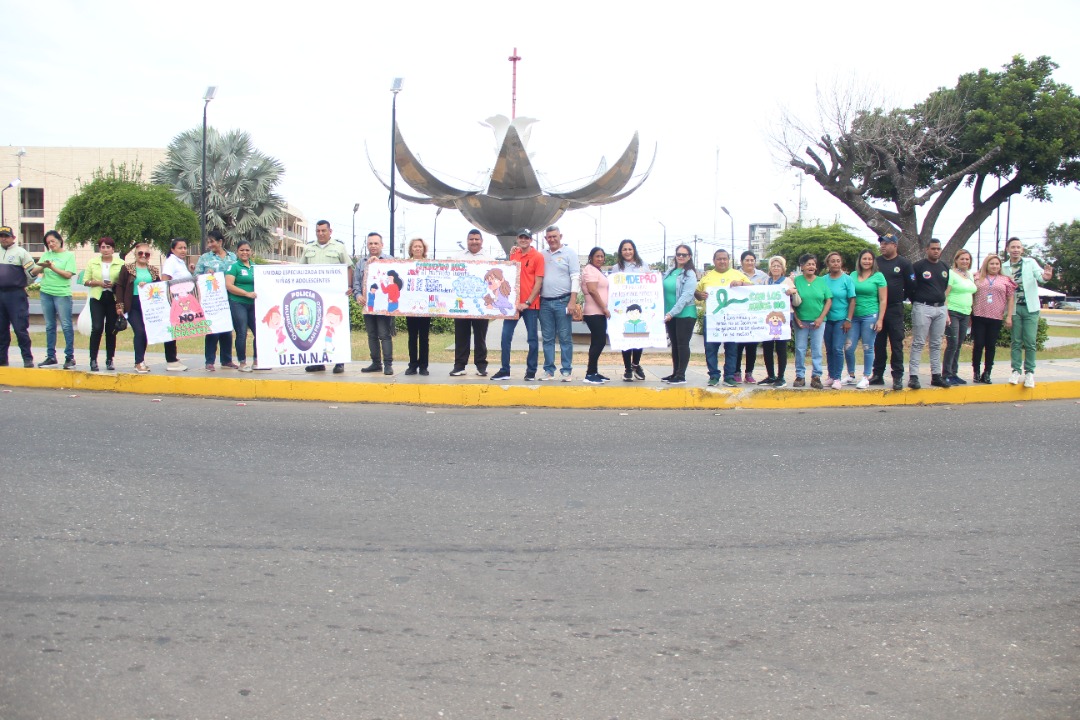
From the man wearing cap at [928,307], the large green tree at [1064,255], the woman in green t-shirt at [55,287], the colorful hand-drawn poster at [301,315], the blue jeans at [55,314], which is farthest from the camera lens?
the large green tree at [1064,255]

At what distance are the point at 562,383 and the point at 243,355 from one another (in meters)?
4.30

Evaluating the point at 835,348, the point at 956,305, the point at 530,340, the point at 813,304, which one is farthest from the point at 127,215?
the point at 956,305

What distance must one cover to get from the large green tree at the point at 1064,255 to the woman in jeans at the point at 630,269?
74.8 metres

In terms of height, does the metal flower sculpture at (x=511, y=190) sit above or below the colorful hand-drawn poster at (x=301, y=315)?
above

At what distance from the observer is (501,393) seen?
10.1 m

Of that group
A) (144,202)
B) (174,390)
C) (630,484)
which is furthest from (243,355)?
(144,202)

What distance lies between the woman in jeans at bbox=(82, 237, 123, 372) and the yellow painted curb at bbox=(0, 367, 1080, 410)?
692 millimetres

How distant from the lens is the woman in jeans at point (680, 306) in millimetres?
10836

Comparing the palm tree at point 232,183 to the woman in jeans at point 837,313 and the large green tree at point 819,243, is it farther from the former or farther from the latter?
the woman in jeans at point 837,313

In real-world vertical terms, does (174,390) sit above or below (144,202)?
below

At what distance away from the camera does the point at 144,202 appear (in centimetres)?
4453

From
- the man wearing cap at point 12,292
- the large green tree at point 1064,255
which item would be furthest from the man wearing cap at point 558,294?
the large green tree at point 1064,255

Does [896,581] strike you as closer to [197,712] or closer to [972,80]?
[197,712]

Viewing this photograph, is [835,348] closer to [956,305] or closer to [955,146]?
[956,305]
